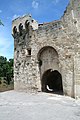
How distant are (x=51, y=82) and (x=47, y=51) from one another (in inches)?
157

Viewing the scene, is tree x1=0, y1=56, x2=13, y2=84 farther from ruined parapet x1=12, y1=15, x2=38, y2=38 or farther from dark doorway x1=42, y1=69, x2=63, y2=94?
ruined parapet x1=12, y1=15, x2=38, y2=38

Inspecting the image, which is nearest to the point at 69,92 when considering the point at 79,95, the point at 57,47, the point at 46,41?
the point at 79,95

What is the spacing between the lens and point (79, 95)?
35.3ft

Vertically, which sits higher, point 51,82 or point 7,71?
point 7,71

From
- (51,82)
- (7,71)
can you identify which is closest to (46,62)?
(51,82)

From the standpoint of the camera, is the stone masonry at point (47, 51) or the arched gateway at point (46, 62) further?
the arched gateway at point (46, 62)

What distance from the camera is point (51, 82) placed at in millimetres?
16438

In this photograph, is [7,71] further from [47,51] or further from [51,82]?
[47,51]

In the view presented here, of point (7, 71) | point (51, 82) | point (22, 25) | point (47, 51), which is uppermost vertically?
point (22, 25)

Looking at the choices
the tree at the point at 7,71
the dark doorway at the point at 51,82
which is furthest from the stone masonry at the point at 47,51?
the tree at the point at 7,71

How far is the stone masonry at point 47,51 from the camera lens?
11453mm

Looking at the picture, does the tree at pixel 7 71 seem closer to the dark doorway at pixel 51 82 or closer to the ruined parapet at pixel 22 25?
the dark doorway at pixel 51 82

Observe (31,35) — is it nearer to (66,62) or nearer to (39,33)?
(39,33)

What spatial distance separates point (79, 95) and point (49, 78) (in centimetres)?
524
